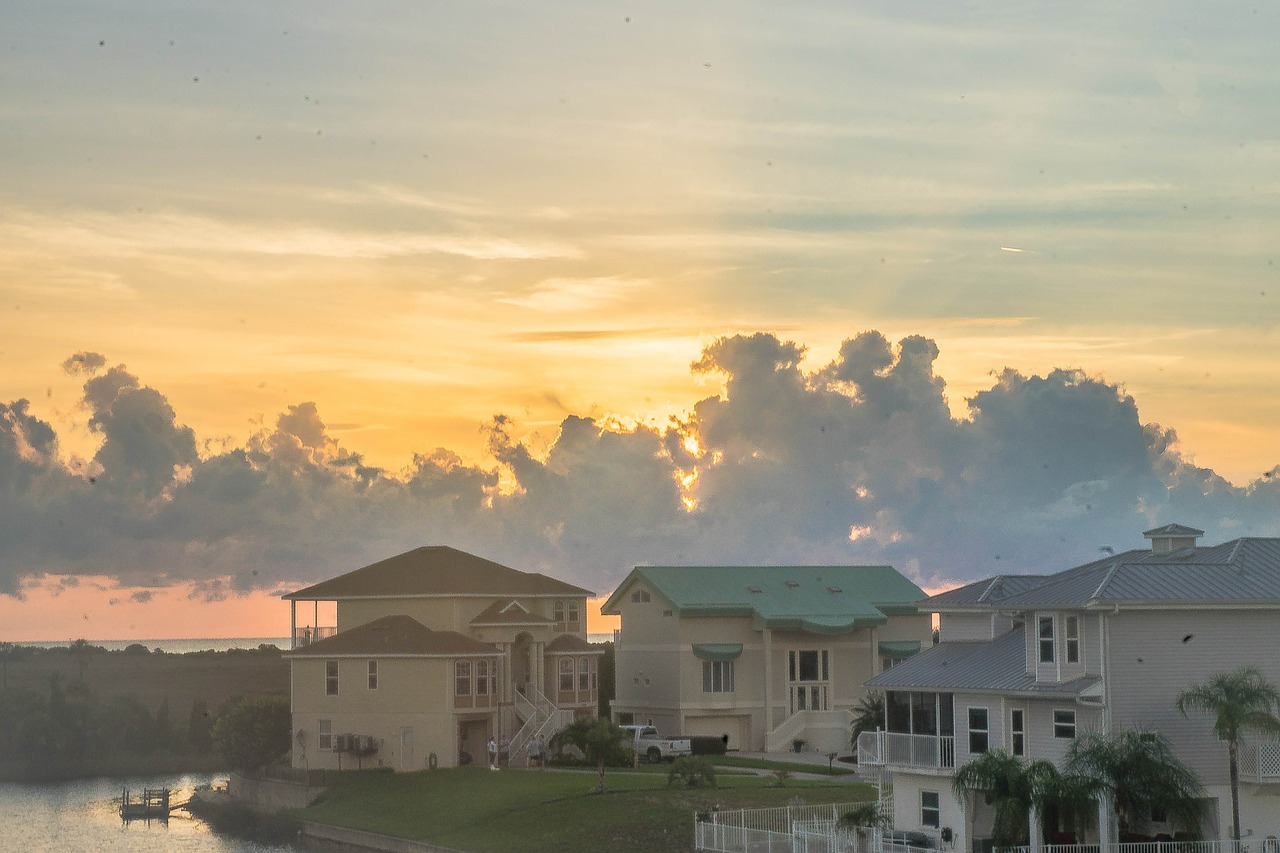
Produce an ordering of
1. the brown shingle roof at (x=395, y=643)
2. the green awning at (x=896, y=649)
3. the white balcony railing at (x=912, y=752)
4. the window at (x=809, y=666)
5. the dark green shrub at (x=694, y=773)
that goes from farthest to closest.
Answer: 1. the green awning at (x=896, y=649)
2. the window at (x=809, y=666)
3. the brown shingle roof at (x=395, y=643)
4. the dark green shrub at (x=694, y=773)
5. the white balcony railing at (x=912, y=752)

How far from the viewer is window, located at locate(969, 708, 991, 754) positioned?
4250 cm

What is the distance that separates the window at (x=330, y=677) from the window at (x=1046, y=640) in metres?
34.5

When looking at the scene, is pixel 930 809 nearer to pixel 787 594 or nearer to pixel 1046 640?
pixel 1046 640

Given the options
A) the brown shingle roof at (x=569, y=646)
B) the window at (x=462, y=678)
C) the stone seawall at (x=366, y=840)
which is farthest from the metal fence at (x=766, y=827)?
the brown shingle roof at (x=569, y=646)

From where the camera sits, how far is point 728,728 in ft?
233

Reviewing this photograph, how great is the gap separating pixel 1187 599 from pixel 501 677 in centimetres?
3535

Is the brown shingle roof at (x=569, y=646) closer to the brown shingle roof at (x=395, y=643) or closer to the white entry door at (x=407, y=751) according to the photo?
the brown shingle roof at (x=395, y=643)

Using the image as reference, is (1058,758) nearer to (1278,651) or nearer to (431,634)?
(1278,651)

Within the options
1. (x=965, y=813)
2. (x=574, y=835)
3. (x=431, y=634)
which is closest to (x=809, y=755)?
(x=431, y=634)

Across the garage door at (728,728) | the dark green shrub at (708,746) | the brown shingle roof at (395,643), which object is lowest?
the dark green shrub at (708,746)

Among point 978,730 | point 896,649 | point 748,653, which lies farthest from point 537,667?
point 978,730

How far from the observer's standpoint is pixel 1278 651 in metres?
40.8

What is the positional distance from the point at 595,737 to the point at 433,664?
9.73 m

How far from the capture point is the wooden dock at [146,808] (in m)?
67.8
